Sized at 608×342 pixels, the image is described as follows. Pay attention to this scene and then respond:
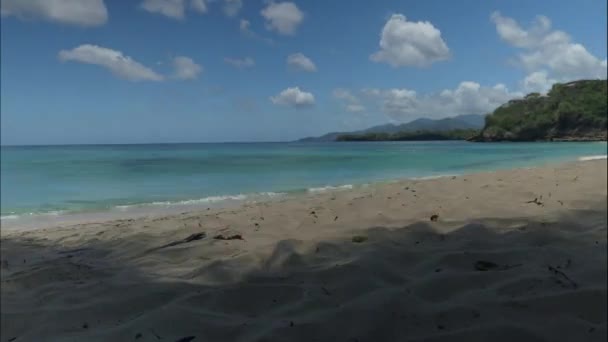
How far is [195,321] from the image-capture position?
229 centimetres

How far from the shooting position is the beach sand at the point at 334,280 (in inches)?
83.4

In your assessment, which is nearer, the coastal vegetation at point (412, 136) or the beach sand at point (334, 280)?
the beach sand at point (334, 280)

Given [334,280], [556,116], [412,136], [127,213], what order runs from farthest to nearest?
[412,136] < [556,116] < [127,213] < [334,280]

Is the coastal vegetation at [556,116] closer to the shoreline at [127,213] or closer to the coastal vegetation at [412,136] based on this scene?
the coastal vegetation at [412,136]

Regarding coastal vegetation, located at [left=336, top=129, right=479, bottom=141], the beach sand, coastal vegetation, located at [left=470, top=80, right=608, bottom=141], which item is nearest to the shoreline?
the beach sand

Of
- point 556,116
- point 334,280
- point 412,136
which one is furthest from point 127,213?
point 412,136

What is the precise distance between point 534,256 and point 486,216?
5.15 feet

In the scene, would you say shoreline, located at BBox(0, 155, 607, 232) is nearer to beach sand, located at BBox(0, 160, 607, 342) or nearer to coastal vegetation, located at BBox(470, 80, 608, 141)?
beach sand, located at BBox(0, 160, 607, 342)

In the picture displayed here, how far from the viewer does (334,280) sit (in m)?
2.82

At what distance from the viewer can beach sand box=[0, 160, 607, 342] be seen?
6.95 ft

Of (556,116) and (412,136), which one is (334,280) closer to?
(556,116)

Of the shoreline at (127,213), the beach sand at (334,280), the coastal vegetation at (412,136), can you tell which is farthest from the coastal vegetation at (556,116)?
the beach sand at (334,280)

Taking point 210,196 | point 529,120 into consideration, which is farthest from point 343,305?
point 529,120

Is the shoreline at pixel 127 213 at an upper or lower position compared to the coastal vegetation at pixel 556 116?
lower
